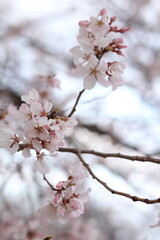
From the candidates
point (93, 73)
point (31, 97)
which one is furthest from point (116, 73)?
point (31, 97)

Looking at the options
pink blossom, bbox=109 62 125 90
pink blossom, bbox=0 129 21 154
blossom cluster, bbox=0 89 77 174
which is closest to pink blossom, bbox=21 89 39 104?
blossom cluster, bbox=0 89 77 174

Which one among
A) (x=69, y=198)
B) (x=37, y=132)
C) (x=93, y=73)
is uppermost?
(x=93, y=73)

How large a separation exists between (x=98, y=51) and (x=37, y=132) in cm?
30

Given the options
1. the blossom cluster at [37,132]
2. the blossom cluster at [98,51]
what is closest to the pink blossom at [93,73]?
the blossom cluster at [98,51]

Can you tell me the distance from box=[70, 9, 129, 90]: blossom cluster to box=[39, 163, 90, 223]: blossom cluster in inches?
10.7

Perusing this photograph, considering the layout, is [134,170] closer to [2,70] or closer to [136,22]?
[136,22]

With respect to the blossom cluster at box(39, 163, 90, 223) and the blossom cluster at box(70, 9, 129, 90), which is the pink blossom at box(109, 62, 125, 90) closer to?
the blossom cluster at box(70, 9, 129, 90)

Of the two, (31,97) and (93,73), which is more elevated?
(93,73)

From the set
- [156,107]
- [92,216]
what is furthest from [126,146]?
[92,216]

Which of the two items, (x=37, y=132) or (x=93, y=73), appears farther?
(x=93, y=73)

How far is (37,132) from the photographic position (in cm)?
98

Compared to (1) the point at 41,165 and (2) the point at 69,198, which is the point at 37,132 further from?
(2) the point at 69,198

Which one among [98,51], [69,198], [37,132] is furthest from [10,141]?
[98,51]

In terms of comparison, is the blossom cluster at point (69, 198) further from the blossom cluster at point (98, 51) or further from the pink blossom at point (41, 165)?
the blossom cluster at point (98, 51)
